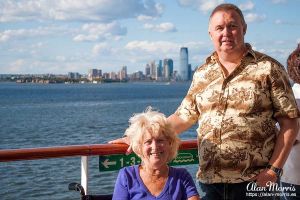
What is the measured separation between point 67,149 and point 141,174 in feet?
2.11

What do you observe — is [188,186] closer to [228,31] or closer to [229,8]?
[228,31]

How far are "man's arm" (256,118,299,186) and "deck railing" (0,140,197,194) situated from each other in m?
1.00

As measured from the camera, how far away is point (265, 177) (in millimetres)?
2525

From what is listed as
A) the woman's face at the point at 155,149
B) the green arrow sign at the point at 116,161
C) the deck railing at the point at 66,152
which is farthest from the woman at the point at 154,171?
the green arrow sign at the point at 116,161

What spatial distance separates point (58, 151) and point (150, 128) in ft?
2.59

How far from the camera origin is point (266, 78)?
2.54m

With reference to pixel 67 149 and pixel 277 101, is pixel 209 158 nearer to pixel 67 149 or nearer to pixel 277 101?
pixel 277 101

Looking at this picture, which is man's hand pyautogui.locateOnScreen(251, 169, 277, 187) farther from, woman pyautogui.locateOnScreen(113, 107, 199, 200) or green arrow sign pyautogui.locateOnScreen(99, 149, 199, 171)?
green arrow sign pyautogui.locateOnScreen(99, 149, 199, 171)

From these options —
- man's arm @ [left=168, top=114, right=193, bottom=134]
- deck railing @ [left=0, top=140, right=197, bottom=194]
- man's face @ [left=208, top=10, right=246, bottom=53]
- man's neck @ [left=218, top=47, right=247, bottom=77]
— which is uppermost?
man's face @ [left=208, top=10, right=246, bottom=53]

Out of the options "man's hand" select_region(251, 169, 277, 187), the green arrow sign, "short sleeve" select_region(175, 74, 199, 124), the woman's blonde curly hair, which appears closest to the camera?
"man's hand" select_region(251, 169, 277, 187)

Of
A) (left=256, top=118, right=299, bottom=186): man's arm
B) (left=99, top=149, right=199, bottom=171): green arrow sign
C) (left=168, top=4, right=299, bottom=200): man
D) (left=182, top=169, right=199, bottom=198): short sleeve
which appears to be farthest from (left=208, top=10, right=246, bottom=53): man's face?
(left=99, top=149, right=199, bottom=171): green arrow sign

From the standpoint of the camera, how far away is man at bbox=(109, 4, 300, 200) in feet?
8.33

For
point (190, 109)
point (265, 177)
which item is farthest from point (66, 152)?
point (265, 177)

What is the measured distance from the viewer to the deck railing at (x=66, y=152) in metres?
2.99
